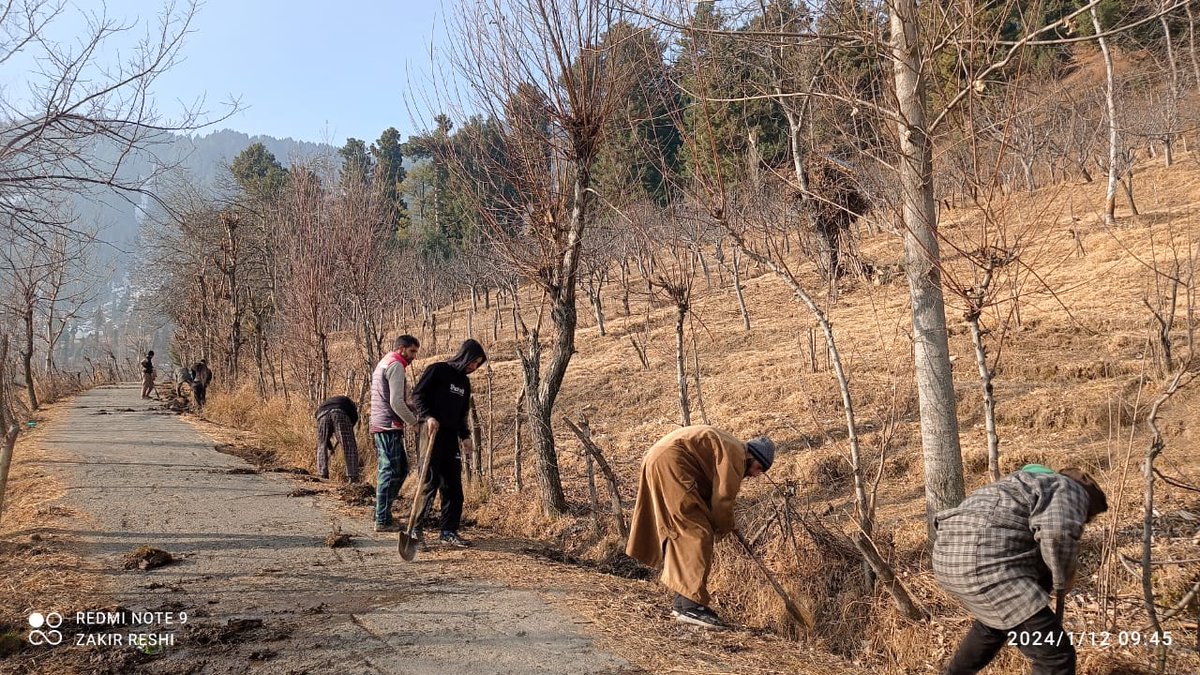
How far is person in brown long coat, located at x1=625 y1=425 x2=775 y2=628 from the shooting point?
14.2ft

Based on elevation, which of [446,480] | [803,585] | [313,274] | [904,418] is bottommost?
[803,585]

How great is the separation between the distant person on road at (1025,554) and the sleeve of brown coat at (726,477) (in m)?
1.28

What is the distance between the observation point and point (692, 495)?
4359mm

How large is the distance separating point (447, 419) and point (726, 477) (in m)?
2.75

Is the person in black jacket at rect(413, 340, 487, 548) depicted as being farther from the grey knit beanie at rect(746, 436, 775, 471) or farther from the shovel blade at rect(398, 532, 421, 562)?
the grey knit beanie at rect(746, 436, 775, 471)

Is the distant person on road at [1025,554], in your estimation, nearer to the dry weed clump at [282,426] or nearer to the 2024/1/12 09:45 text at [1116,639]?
the 2024/1/12 09:45 text at [1116,639]

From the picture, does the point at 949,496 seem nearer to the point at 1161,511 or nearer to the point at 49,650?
the point at 1161,511

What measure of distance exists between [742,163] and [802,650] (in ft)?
13.8

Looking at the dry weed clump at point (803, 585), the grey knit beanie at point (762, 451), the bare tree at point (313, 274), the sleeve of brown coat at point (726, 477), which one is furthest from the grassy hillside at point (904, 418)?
the bare tree at point (313, 274)

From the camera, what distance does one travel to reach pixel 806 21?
17.9 feet

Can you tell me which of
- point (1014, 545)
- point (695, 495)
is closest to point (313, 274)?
point (695, 495)

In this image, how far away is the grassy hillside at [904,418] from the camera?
14.1 feet

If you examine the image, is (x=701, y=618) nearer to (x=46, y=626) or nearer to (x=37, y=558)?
(x=46, y=626)

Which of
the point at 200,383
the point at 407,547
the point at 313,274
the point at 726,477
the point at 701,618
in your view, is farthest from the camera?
the point at 200,383
